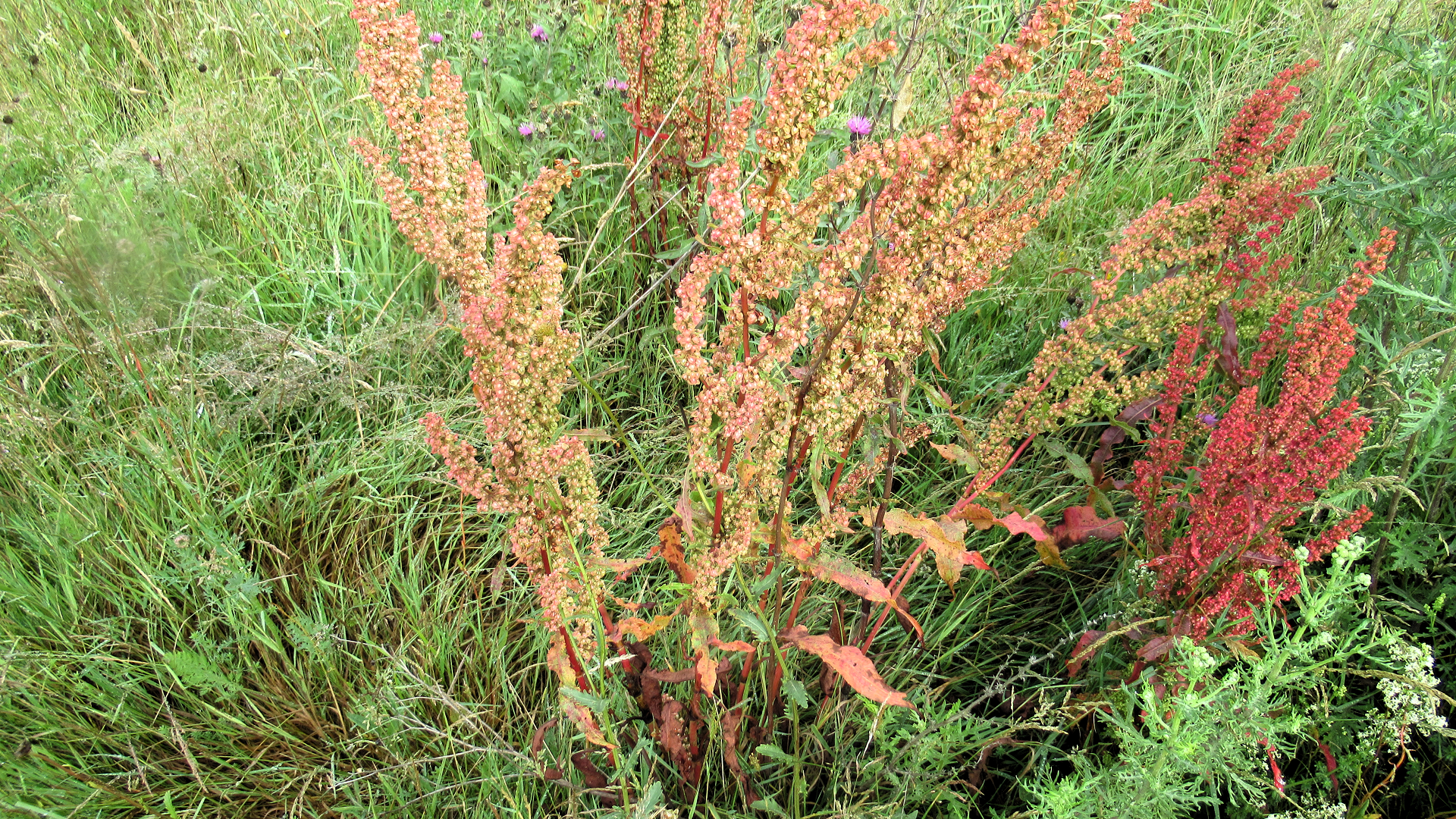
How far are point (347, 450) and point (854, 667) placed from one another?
5.99ft

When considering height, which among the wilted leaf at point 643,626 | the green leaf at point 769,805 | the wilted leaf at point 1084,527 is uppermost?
the wilted leaf at point 643,626

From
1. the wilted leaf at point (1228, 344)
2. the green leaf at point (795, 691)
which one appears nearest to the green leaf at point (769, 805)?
the green leaf at point (795, 691)

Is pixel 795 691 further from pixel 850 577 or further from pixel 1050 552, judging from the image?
pixel 1050 552

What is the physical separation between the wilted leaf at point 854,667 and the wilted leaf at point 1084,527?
750 mm

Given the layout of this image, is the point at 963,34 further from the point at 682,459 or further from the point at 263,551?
the point at 263,551

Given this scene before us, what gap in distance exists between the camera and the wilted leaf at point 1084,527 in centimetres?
217

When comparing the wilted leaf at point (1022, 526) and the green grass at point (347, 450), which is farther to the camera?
the green grass at point (347, 450)

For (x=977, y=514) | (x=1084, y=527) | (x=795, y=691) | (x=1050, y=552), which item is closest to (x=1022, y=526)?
(x=977, y=514)

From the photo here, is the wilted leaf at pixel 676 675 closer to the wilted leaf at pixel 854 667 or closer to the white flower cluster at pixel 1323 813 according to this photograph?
the wilted leaf at pixel 854 667

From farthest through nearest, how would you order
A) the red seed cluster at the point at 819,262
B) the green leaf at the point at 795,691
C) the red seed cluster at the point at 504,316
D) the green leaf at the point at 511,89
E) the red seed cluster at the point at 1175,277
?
the green leaf at the point at 511,89, the red seed cluster at the point at 1175,277, the green leaf at the point at 795,691, the red seed cluster at the point at 504,316, the red seed cluster at the point at 819,262

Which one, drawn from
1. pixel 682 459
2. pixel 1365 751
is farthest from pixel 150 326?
pixel 1365 751

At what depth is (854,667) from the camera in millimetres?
1687

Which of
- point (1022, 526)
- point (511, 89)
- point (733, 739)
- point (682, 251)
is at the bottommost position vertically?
point (733, 739)

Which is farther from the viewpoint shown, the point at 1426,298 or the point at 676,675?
the point at 1426,298
